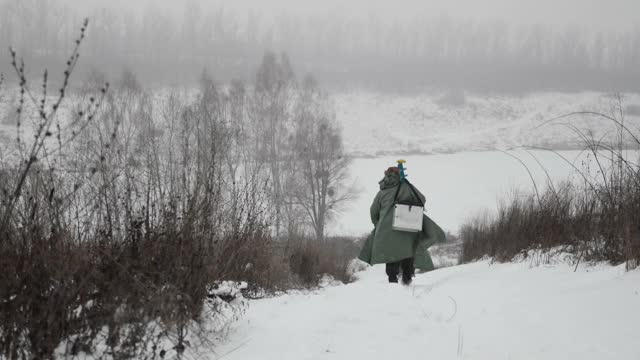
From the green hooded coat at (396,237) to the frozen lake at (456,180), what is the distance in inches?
510

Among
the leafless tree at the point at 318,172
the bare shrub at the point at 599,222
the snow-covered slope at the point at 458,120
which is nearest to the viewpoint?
the bare shrub at the point at 599,222

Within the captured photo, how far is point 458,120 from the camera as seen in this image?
5028 centimetres

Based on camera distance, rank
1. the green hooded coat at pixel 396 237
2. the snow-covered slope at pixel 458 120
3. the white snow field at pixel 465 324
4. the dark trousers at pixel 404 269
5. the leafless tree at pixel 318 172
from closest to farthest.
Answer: the white snow field at pixel 465 324
the green hooded coat at pixel 396 237
the dark trousers at pixel 404 269
the leafless tree at pixel 318 172
the snow-covered slope at pixel 458 120

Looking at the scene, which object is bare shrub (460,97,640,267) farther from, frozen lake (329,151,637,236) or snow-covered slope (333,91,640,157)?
snow-covered slope (333,91,640,157)

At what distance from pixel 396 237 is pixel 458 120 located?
156 feet

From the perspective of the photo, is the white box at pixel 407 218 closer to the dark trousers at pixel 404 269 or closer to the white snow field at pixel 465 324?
the dark trousers at pixel 404 269

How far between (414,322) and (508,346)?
2.32 feet

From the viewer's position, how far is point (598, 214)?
465cm

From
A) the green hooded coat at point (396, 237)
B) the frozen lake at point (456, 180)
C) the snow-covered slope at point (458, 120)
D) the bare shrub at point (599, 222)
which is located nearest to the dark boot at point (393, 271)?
the green hooded coat at point (396, 237)

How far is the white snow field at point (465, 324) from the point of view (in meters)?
2.32

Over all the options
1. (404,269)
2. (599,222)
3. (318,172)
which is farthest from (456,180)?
(599,222)

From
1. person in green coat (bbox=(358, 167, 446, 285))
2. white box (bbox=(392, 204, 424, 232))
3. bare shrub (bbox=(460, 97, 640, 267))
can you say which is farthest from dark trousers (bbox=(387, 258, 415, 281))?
bare shrub (bbox=(460, 97, 640, 267))

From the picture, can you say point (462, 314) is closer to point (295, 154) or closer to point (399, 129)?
point (295, 154)

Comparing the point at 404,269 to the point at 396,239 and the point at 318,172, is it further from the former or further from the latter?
the point at 318,172
